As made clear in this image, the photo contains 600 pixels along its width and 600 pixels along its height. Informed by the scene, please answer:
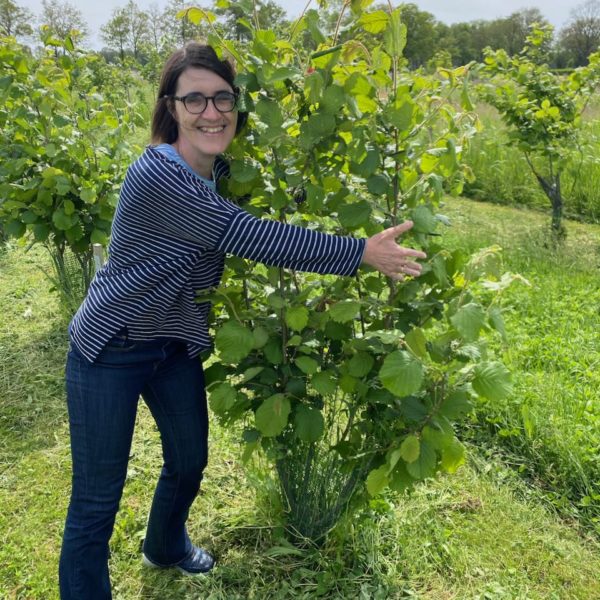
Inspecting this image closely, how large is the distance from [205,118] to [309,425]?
925mm

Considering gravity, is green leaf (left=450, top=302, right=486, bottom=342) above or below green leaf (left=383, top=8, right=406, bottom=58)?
below

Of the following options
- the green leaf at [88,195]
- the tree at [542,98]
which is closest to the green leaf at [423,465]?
the green leaf at [88,195]

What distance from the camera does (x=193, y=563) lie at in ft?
7.14

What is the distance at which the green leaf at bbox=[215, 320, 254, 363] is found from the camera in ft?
5.36

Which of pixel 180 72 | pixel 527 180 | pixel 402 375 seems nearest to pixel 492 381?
pixel 402 375

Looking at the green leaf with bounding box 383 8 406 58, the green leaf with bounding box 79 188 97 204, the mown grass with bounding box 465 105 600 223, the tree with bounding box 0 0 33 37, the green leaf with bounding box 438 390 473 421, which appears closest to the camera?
the green leaf with bounding box 383 8 406 58

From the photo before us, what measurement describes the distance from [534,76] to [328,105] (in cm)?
507

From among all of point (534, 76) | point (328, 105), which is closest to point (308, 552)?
point (328, 105)

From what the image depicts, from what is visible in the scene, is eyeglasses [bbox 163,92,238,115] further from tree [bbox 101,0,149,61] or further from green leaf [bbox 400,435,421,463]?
tree [bbox 101,0,149,61]

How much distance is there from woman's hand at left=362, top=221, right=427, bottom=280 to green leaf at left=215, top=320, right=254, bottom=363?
42cm

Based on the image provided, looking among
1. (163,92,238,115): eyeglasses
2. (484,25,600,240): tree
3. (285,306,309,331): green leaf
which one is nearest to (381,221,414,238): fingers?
(285,306,309,331): green leaf

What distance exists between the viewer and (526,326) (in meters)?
3.95

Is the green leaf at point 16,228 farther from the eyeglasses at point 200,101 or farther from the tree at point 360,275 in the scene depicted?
the eyeglasses at point 200,101

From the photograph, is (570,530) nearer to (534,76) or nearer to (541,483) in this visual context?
(541,483)
